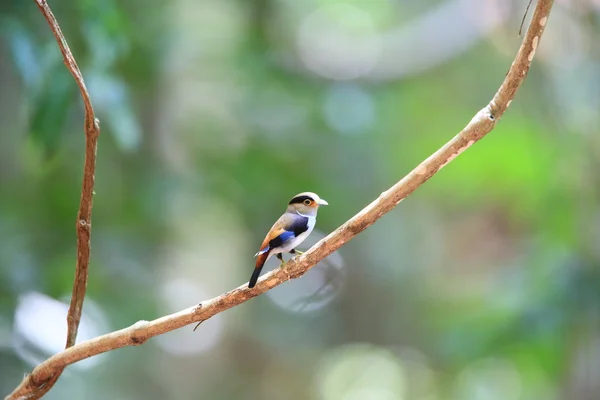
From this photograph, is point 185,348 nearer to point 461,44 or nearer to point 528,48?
point 461,44

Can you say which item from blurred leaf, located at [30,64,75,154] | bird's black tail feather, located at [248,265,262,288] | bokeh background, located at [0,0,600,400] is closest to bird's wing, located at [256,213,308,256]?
bird's black tail feather, located at [248,265,262,288]

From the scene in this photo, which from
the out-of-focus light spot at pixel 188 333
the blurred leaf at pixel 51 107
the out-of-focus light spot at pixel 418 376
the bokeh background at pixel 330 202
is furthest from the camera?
the out-of-focus light spot at pixel 418 376

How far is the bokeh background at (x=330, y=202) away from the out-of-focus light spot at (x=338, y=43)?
0.04m

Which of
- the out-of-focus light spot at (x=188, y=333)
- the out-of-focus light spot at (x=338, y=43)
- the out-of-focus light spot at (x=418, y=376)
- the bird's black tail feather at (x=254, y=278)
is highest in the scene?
the out-of-focus light spot at (x=338, y=43)

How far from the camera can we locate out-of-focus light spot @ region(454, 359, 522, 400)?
27.6 ft

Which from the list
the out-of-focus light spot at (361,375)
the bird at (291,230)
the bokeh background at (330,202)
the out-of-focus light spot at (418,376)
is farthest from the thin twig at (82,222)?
the out-of-focus light spot at (361,375)

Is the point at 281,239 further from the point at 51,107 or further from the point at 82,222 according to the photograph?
the point at 51,107

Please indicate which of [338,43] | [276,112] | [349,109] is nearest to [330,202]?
[276,112]

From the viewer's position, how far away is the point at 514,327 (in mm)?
6383

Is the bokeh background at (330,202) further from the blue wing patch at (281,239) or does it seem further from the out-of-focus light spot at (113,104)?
the blue wing patch at (281,239)

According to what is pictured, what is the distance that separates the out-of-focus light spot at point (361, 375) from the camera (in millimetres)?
10367

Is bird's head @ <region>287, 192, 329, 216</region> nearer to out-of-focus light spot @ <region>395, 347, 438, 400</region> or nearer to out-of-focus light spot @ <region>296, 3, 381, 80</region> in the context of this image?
out-of-focus light spot @ <region>296, 3, 381, 80</region>

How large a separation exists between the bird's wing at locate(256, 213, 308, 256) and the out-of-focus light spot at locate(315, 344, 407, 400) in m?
8.18

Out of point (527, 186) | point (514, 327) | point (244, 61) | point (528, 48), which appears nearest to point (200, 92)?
point (244, 61)
